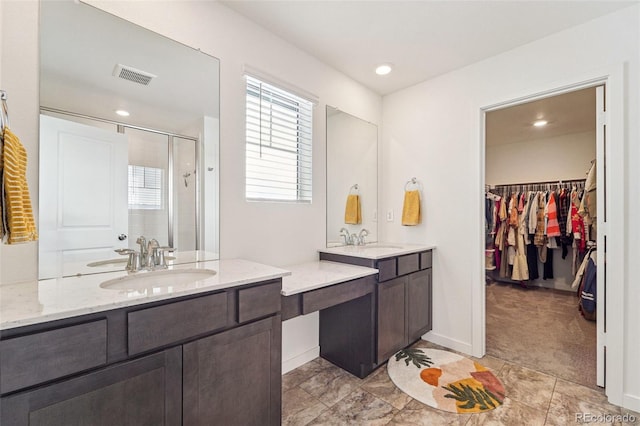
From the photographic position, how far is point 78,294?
108 centimetres

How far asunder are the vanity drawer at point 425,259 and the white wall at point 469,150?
9 centimetres

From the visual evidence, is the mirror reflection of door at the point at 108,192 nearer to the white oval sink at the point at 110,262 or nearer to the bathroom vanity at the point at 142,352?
the white oval sink at the point at 110,262

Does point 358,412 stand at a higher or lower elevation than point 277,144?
lower

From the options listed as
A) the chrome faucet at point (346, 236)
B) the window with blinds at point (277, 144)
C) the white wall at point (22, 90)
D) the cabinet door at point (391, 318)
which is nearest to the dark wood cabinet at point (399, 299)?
the cabinet door at point (391, 318)

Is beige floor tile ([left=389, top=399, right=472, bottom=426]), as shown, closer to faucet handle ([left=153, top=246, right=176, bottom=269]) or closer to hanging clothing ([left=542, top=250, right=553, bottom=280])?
faucet handle ([left=153, top=246, right=176, bottom=269])

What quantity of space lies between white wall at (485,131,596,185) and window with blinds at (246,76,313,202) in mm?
4178

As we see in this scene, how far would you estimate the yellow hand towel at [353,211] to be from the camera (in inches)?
110

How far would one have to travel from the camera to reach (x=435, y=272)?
109 inches

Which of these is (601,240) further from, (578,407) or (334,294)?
(334,294)

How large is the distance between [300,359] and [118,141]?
194 cm

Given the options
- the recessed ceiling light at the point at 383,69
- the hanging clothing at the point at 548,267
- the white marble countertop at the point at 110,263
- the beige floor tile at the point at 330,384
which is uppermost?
the recessed ceiling light at the point at 383,69

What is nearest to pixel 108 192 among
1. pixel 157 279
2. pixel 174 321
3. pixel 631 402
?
pixel 157 279

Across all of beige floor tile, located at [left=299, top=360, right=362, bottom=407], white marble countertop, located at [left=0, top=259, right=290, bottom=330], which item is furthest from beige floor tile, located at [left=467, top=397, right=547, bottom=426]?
white marble countertop, located at [left=0, top=259, right=290, bottom=330]

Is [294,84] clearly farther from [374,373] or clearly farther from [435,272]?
[374,373]
